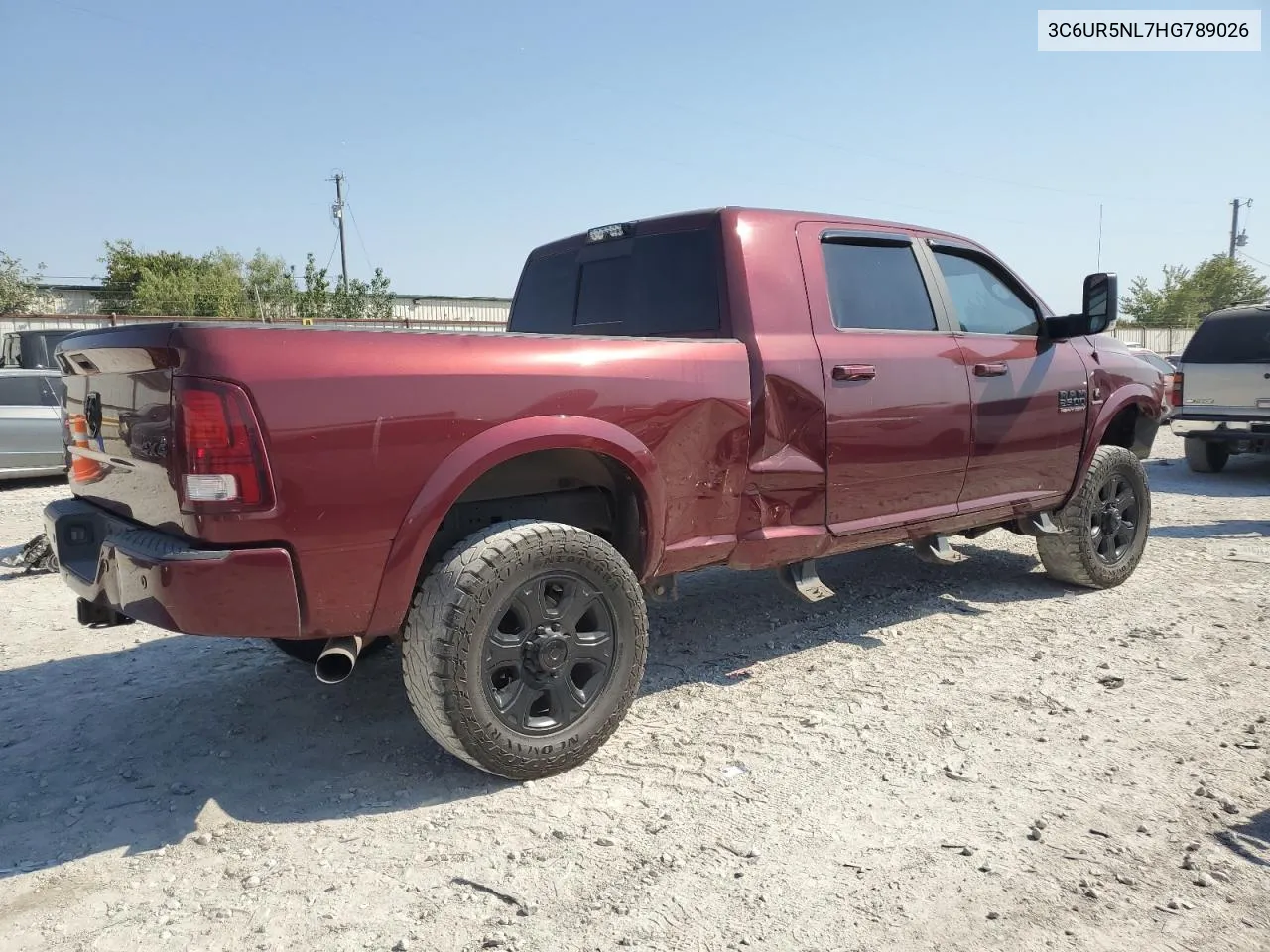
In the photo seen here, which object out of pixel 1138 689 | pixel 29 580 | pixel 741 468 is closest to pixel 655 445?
pixel 741 468

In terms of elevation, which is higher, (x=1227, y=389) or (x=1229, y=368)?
(x=1229, y=368)

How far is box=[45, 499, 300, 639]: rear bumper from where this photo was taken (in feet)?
8.00

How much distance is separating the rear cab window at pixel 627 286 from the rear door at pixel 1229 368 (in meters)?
8.60

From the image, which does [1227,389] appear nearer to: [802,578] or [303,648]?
[802,578]

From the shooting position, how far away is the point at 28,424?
1007cm

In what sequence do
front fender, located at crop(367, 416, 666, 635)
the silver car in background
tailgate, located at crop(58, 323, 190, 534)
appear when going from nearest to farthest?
tailgate, located at crop(58, 323, 190, 534) → front fender, located at crop(367, 416, 666, 635) → the silver car in background

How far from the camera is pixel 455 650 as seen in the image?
2.72 metres

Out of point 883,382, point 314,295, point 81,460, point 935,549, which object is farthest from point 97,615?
point 314,295

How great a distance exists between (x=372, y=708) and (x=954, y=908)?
7.74 feet

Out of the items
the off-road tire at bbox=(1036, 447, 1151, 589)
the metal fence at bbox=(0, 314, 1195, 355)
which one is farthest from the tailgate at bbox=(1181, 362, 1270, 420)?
the metal fence at bbox=(0, 314, 1195, 355)

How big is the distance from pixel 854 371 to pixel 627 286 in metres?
1.12

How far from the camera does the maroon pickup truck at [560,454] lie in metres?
2.49

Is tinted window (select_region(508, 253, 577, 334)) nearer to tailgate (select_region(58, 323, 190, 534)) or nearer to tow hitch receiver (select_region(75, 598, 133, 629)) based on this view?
tailgate (select_region(58, 323, 190, 534))

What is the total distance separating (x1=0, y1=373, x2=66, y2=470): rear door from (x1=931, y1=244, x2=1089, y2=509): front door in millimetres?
9783
